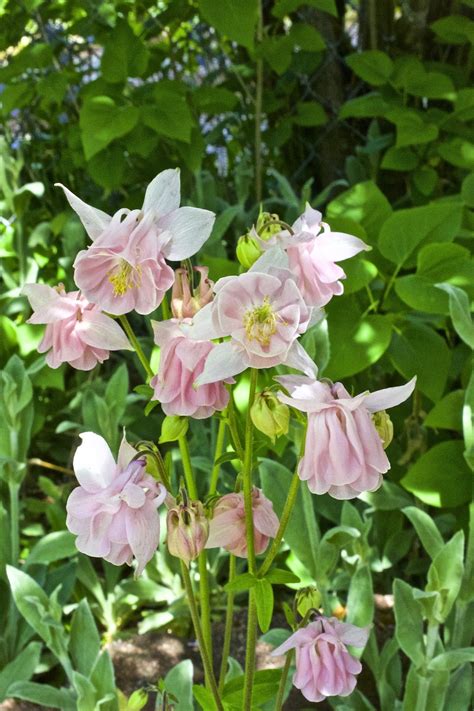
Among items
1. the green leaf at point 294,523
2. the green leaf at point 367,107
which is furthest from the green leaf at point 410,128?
the green leaf at point 294,523

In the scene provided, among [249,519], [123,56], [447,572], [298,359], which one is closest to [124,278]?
[298,359]

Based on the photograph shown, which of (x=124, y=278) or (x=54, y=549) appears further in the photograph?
(x=54, y=549)

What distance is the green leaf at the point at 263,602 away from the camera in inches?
29.3

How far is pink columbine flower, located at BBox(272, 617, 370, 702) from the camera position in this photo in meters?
0.78

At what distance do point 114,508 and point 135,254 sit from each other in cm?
18

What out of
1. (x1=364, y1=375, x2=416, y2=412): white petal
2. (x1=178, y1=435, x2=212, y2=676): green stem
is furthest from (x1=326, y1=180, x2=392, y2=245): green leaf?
(x1=364, y1=375, x2=416, y2=412): white petal

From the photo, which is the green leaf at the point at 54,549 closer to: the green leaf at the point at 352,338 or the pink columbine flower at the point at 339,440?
the green leaf at the point at 352,338

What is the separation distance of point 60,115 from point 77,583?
4.14 ft

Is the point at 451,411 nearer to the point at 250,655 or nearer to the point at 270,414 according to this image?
the point at 250,655

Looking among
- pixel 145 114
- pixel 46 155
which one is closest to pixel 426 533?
pixel 145 114

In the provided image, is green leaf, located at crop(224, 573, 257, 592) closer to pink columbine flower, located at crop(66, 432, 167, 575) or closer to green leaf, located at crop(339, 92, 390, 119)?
pink columbine flower, located at crop(66, 432, 167, 575)

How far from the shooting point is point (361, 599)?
4.09ft

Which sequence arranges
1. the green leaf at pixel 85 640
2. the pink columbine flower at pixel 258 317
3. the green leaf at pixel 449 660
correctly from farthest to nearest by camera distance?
the green leaf at pixel 85 640, the green leaf at pixel 449 660, the pink columbine flower at pixel 258 317

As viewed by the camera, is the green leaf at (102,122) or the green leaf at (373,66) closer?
the green leaf at (102,122)
